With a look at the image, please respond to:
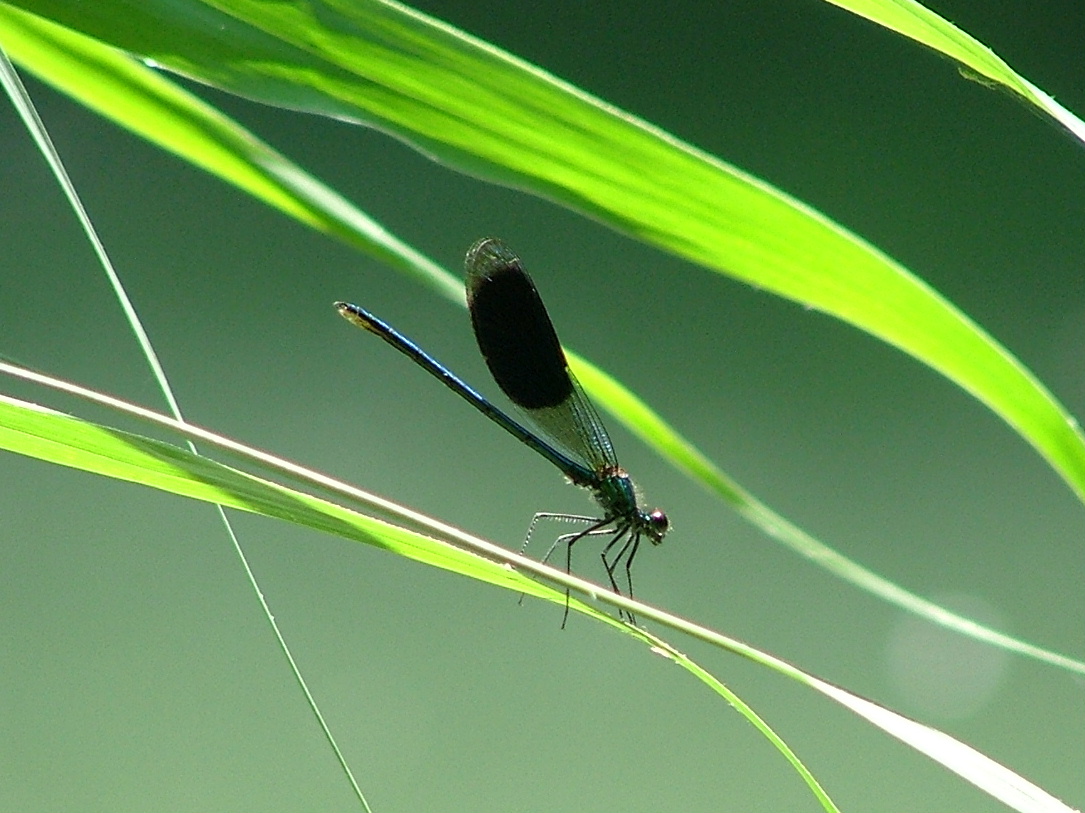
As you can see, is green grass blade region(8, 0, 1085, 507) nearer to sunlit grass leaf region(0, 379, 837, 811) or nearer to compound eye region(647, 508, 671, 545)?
sunlit grass leaf region(0, 379, 837, 811)

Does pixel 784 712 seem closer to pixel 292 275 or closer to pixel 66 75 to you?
pixel 292 275

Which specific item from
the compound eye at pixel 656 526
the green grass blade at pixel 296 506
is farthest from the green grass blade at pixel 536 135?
the compound eye at pixel 656 526

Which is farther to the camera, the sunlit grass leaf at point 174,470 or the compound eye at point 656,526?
the compound eye at point 656,526

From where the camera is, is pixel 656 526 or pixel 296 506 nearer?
pixel 296 506

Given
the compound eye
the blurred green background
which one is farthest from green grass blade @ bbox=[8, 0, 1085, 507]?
the blurred green background

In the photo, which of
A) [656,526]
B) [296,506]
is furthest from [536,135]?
[656,526]

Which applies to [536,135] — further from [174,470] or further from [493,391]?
[493,391]

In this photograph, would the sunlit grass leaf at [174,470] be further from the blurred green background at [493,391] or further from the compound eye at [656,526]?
the blurred green background at [493,391]

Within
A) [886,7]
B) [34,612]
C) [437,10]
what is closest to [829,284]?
[886,7]
